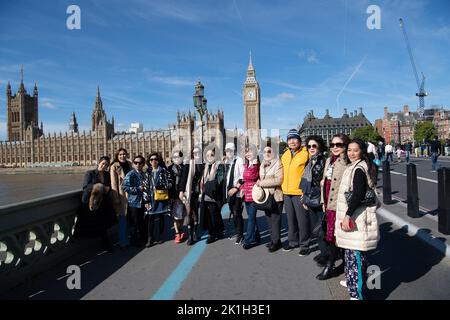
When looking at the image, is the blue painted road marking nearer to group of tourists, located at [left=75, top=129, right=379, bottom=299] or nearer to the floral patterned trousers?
group of tourists, located at [left=75, top=129, right=379, bottom=299]

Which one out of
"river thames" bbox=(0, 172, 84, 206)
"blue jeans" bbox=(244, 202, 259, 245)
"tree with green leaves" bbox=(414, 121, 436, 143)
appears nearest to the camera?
"blue jeans" bbox=(244, 202, 259, 245)

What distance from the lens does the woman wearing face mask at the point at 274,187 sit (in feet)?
18.5

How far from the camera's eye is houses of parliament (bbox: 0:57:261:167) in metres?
94.2

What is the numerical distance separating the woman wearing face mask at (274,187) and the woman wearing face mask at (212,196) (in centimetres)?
98

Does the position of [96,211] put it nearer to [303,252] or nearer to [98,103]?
[303,252]

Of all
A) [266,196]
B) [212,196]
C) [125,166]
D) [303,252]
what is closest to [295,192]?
[266,196]

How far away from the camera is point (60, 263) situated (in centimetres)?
506

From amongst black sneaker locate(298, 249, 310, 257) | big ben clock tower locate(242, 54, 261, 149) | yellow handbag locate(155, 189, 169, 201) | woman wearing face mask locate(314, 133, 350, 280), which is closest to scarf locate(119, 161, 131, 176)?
yellow handbag locate(155, 189, 169, 201)

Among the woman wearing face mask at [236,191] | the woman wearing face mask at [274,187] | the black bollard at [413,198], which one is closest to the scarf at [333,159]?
the woman wearing face mask at [274,187]

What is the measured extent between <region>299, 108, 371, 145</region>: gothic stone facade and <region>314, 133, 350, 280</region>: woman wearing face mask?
123m

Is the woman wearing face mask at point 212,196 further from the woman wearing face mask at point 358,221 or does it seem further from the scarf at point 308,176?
the woman wearing face mask at point 358,221
